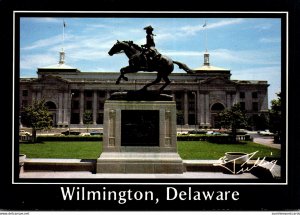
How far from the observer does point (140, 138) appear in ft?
49.7

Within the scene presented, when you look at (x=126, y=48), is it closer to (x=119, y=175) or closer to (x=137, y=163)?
(x=137, y=163)

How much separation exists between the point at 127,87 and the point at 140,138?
7920 cm

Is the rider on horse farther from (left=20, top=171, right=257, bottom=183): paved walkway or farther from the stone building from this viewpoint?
the stone building

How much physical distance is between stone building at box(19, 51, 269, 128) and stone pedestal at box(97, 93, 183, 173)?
7844cm

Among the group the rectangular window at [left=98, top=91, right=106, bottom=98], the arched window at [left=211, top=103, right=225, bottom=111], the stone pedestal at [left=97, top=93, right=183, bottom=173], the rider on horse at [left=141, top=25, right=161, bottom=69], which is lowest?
the stone pedestal at [left=97, top=93, right=183, bottom=173]

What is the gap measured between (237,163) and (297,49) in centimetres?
585

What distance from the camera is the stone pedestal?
1487 centimetres

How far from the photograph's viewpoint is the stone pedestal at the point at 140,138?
1487 cm

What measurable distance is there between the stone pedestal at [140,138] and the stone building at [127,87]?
257 ft

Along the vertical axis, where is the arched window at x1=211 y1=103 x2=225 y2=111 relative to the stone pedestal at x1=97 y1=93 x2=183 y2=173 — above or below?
above
